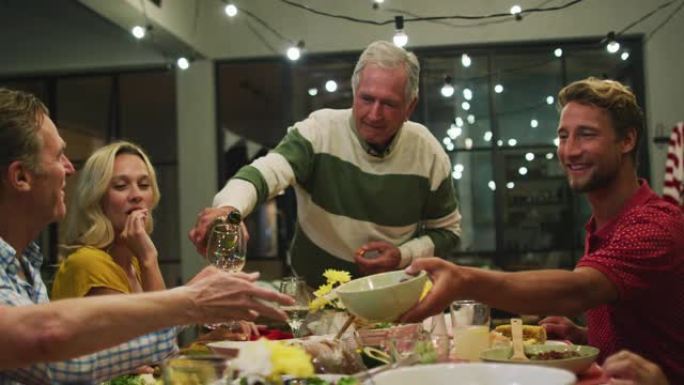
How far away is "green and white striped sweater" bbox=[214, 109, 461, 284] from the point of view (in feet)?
8.47

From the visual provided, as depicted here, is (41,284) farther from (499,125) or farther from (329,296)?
(499,125)

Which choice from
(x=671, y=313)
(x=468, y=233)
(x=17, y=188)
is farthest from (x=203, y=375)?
(x=468, y=233)

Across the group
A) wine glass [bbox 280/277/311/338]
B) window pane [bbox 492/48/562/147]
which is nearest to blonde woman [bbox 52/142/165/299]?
wine glass [bbox 280/277/311/338]

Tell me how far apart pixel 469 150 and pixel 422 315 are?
5.50 meters

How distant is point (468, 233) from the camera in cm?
669

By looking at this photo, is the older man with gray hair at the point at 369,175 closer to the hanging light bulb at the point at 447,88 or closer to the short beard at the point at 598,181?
the short beard at the point at 598,181

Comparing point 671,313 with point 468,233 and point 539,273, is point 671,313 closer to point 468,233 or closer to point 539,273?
point 539,273

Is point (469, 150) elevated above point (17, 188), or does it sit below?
above

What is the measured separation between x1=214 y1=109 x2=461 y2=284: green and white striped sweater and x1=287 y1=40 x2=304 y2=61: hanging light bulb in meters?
3.84

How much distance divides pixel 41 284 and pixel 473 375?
1.06 metres

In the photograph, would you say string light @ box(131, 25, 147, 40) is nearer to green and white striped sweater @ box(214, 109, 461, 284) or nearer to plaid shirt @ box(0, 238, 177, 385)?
green and white striped sweater @ box(214, 109, 461, 284)

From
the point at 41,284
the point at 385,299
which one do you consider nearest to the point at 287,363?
the point at 385,299

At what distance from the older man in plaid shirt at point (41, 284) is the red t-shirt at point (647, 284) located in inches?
37.7

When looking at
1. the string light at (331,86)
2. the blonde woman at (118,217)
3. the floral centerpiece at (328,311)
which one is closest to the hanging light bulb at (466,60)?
the string light at (331,86)
